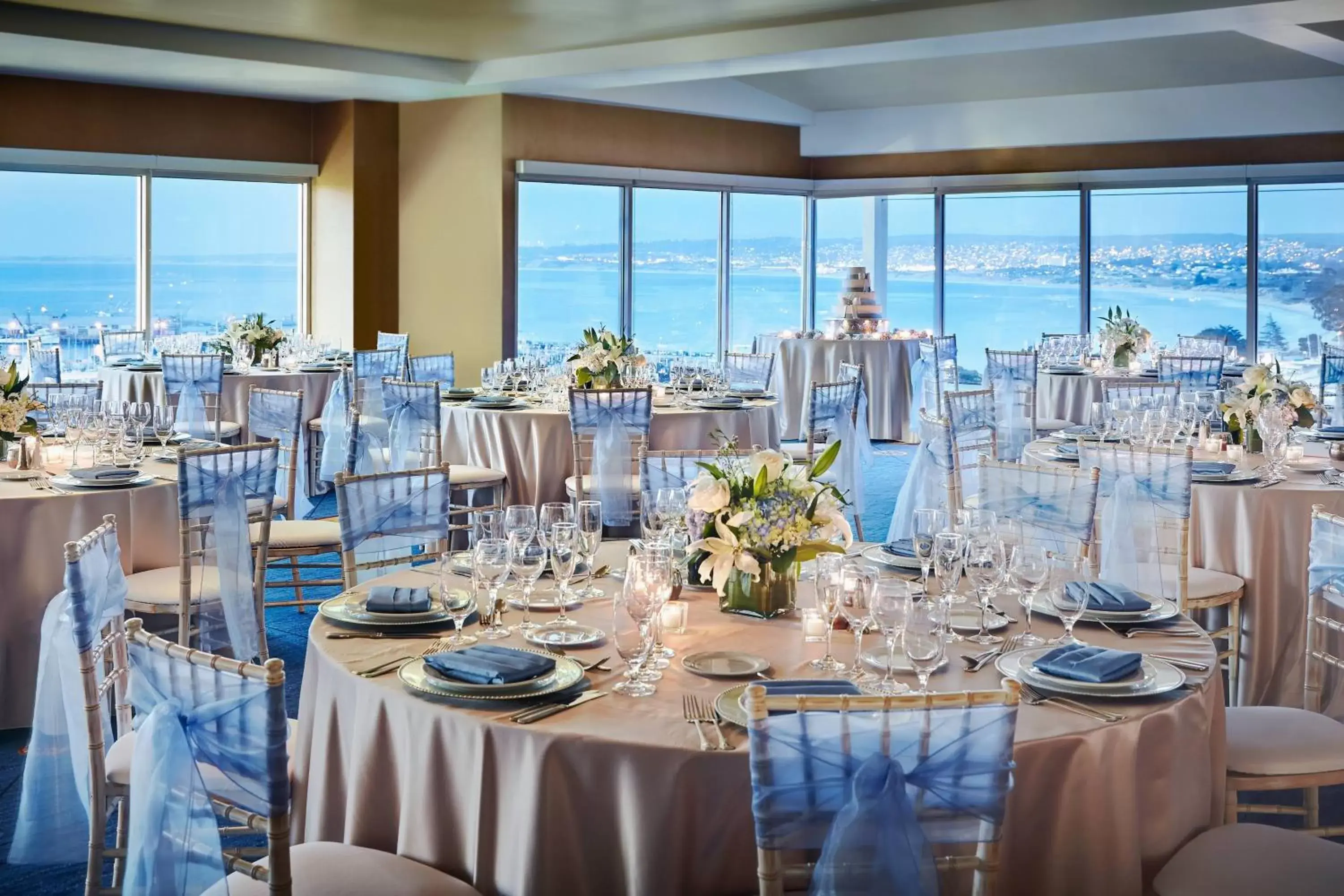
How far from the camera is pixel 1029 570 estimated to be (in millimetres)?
2760

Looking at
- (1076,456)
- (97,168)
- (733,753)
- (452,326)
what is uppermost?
(97,168)

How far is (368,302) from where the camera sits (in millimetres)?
12727

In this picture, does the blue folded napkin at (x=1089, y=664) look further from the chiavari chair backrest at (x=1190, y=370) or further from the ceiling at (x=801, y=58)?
the chiavari chair backrest at (x=1190, y=370)

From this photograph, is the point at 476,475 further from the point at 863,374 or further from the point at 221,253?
the point at 221,253

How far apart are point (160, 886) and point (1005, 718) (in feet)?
4.72

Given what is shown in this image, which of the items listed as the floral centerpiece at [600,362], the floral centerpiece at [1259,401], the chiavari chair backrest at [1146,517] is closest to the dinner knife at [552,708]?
the chiavari chair backrest at [1146,517]

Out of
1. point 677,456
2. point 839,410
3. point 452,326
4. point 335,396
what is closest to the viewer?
point 677,456

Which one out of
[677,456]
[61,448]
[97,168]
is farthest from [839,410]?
[97,168]

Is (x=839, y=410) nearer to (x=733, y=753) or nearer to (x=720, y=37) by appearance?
(x=720, y=37)

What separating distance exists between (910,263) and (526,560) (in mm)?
12240

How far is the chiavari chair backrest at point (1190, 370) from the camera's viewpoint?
914 centimetres

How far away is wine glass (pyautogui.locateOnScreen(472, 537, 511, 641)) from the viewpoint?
2.73 metres

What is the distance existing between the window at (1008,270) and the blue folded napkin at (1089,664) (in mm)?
11637

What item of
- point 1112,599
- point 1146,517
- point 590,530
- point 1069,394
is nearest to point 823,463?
point 590,530
